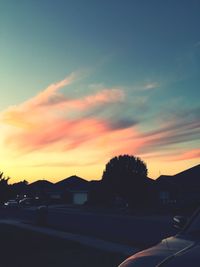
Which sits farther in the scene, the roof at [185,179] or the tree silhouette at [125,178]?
the roof at [185,179]

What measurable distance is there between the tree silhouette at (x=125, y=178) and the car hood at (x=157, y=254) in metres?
54.9

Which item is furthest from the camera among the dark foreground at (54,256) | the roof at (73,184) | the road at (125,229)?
the roof at (73,184)

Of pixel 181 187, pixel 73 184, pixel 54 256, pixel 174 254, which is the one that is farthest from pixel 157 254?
pixel 73 184

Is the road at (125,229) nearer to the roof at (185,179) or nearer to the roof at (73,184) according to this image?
the roof at (185,179)

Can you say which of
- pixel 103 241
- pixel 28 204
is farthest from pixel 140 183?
pixel 103 241

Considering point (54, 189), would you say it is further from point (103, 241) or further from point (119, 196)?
point (103, 241)

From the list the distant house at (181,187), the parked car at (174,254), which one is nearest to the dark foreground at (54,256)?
the parked car at (174,254)

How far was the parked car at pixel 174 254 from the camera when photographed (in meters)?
3.67

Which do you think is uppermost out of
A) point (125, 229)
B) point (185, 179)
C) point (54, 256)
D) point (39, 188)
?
point (39, 188)

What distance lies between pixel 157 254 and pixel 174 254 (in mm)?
235

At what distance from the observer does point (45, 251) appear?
14875 millimetres

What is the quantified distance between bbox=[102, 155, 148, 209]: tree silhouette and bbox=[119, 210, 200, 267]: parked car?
5469 cm

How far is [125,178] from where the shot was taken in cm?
6212

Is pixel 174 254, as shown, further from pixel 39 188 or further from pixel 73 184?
pixel 39 188
